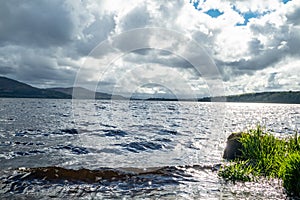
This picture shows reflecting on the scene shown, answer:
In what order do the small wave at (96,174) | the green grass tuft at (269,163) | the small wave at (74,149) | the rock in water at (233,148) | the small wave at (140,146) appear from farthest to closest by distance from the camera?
Answer: the small wave at (140,146) < the small wave at (74,149) < the rock in water at (233,148) < the small wave at (96,174) < the green grass tuft at (269,163)

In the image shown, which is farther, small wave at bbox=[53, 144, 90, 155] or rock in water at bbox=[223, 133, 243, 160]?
small wave at bbox=[53, 144, 90, 155]

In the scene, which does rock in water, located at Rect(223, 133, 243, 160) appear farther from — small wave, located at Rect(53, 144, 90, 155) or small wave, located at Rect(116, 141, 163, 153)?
small wave, located at Rect(53, 144, 90, 155)

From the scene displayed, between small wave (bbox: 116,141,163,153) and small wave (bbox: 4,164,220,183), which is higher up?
small wave (bbox: 4,164,220,183)

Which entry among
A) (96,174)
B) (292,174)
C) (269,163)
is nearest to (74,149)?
(96,174)

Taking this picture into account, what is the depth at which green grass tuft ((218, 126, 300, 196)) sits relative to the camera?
10.0 m

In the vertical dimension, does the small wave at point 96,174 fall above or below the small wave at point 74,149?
above

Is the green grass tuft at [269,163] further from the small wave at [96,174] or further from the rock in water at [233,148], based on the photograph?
the rock in water at [233,148]

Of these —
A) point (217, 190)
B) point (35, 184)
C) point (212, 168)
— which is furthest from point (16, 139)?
point (217, 190)

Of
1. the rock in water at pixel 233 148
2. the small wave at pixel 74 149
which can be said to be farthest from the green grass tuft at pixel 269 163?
the small wave at pixel 74 149

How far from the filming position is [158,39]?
38344mm

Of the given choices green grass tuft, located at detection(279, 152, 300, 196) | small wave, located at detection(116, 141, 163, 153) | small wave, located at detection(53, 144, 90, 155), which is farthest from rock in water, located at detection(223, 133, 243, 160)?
small wave, located at detection(53, 144, 90, 155)

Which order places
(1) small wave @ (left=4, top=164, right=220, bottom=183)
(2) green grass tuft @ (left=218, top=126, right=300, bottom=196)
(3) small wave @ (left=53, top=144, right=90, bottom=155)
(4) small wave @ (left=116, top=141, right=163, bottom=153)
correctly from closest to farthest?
1. (2) green grass tuft @ (left=218, top=126, right=300, bottom=196)
2. (1) small wave @ (left=4, top=164, right=220, bottom=183)
3. (3) small wave @ (left=53, top=144, right=90, bottom=155)
4. (4) small wave @ (left=116, top=141, right=163, bottom=153)

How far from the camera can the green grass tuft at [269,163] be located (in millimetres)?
10008

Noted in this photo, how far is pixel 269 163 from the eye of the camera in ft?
42.7
